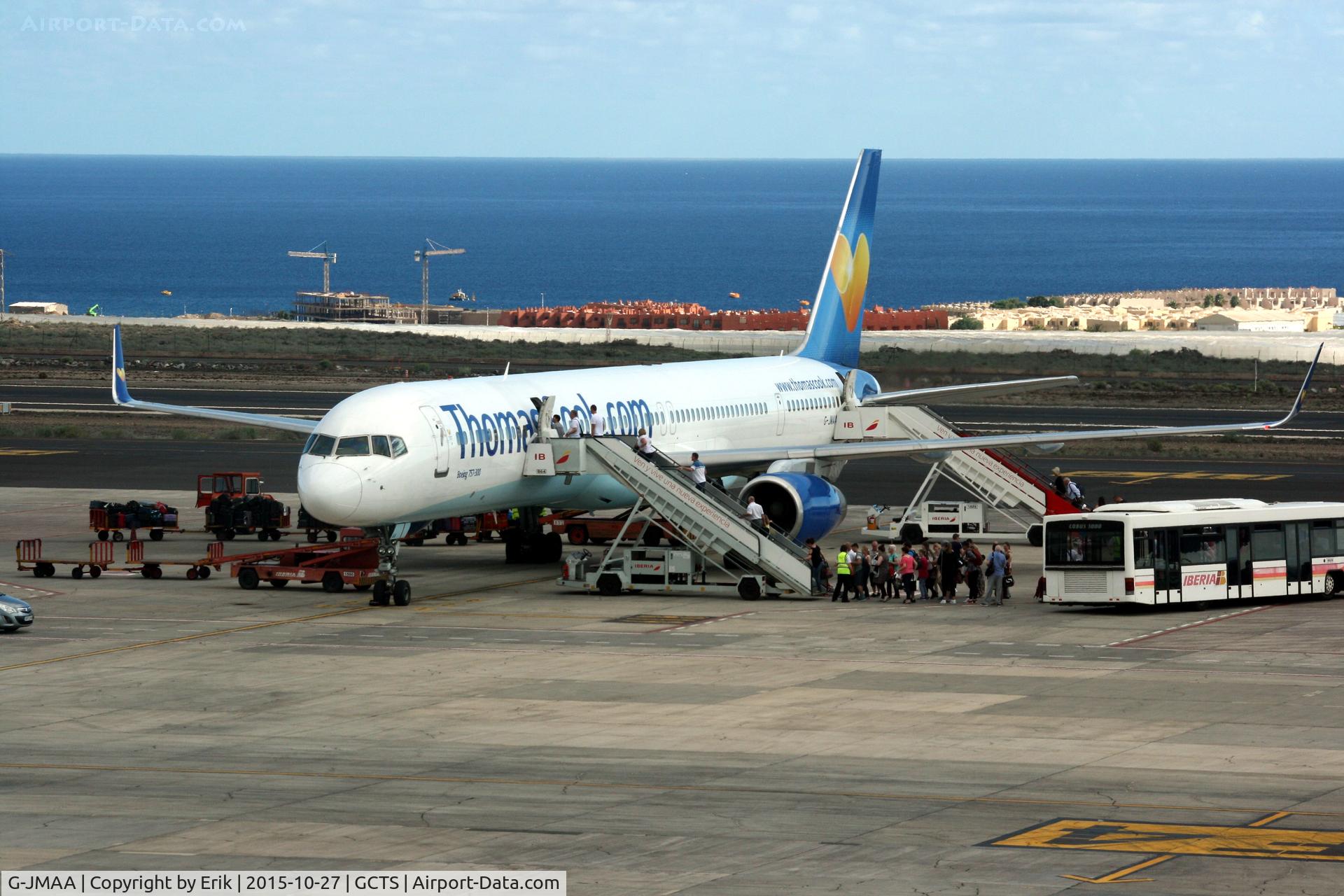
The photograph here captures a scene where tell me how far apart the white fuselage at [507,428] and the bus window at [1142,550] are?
1483cm

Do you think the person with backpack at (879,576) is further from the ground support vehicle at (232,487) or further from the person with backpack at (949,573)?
the ground support vehicle at (232,487)

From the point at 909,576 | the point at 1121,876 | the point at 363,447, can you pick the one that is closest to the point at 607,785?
the point at 1121,876

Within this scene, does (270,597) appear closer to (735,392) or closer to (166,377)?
(735,392)

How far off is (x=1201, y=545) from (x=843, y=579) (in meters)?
8.78

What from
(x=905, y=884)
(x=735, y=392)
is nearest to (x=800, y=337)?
(x=735, y=392)

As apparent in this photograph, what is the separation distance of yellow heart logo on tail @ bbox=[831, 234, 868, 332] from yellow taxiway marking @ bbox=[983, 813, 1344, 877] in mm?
43176

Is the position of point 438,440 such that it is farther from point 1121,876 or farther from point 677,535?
point 1121,876

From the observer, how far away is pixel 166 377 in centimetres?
11494

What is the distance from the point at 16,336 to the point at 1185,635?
408 ft

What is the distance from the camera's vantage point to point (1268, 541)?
155 ft

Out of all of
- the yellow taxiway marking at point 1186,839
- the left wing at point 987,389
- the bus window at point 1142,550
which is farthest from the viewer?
the left wing at point 987,389

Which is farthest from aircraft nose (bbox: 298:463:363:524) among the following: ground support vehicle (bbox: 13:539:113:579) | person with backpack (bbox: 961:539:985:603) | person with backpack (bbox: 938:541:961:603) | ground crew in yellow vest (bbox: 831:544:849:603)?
person with backpack (bbox: 961:539:985:603)

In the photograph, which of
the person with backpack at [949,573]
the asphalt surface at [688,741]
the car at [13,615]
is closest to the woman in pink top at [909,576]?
the person with backpack at [949,573]

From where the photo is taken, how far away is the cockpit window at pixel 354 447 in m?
45.3
